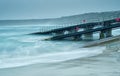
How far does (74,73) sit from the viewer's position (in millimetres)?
17562

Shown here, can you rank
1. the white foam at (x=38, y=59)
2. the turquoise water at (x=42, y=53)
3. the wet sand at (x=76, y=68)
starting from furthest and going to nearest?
the turquoise water at (x=42, y=53) < the white foam at (x=38, y=59) < the wet sand at (x=76, y=68)

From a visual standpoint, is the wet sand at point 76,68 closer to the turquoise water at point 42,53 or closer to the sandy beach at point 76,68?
the sandy beach at point 76,68

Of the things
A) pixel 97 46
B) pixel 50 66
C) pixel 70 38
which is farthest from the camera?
pixel 70 38

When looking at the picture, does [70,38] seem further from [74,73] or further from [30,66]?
[74,73]

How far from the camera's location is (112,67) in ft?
60.7

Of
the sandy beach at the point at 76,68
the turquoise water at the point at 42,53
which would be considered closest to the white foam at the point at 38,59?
the turquoise water at the point at 42,53

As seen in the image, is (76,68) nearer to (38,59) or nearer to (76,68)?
(76,68)

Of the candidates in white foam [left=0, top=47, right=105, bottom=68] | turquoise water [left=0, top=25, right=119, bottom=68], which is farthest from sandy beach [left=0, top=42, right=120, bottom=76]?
turquoise water [left=0, top=25, right=119, bottom=68]

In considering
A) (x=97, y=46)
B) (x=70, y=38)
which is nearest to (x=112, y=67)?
(x=97, y=46)

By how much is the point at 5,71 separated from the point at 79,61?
5588mm

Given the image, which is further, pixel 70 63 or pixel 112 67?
pixel 70 63

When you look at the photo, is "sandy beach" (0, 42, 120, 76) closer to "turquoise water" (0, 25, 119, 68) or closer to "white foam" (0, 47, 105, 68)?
"white foam" (0, 47, 105, 68)

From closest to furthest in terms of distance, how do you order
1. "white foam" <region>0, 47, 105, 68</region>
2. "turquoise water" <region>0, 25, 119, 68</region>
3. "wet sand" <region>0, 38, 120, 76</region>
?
"wet sand" <region>0, 38, 120, 76</region> → "white foam" <region>0, 47, 105, 68</region> → "turquoise water" <region>0, 25, 119, 68</region>

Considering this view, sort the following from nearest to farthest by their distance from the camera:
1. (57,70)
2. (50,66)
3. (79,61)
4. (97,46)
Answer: (57,70) < (50,66) < (79,61) < (97,46)
